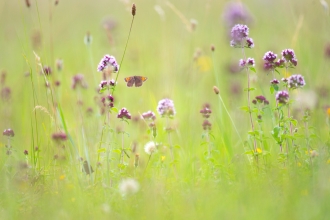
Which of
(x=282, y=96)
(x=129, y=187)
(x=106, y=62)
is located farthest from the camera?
(x=106, y=62)

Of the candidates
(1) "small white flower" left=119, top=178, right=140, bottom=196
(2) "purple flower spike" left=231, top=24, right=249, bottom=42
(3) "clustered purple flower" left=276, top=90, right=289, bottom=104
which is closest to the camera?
(1) "small white flower" left=119, top=178, right=140, bottom=196

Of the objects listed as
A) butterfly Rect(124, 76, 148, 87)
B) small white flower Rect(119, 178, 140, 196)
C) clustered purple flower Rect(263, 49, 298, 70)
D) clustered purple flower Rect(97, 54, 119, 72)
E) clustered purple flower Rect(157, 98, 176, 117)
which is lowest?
small white flower Rect(119, 178, 140, 196)

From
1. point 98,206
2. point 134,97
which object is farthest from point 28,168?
point 134,97

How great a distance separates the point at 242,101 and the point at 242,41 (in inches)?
71.6

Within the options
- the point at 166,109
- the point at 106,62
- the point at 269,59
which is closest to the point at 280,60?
the point at 269,59

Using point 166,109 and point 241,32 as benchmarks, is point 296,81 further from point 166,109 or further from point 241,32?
point 166,109

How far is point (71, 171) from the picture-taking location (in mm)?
3016

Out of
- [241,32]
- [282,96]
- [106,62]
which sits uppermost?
[241,32]

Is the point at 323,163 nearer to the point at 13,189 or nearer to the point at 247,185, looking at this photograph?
the point at 247,185

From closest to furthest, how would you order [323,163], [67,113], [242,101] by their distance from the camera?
[323,163]
[242,101]
[67,113]

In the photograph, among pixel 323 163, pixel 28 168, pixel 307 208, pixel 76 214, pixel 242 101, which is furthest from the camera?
pixel 242 101

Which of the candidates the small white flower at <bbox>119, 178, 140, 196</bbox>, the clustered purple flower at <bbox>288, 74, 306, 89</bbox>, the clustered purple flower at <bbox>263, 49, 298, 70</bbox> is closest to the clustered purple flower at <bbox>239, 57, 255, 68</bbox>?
the clustered purple flower at <bbox>263, 49, 298, 70</bbox>

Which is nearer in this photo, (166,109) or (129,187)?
(129,187)

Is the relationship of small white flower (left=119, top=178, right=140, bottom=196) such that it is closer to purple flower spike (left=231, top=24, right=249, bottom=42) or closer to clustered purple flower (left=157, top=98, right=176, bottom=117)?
clustered purple flower (left=157, top=98, right=176, bottom=117)
